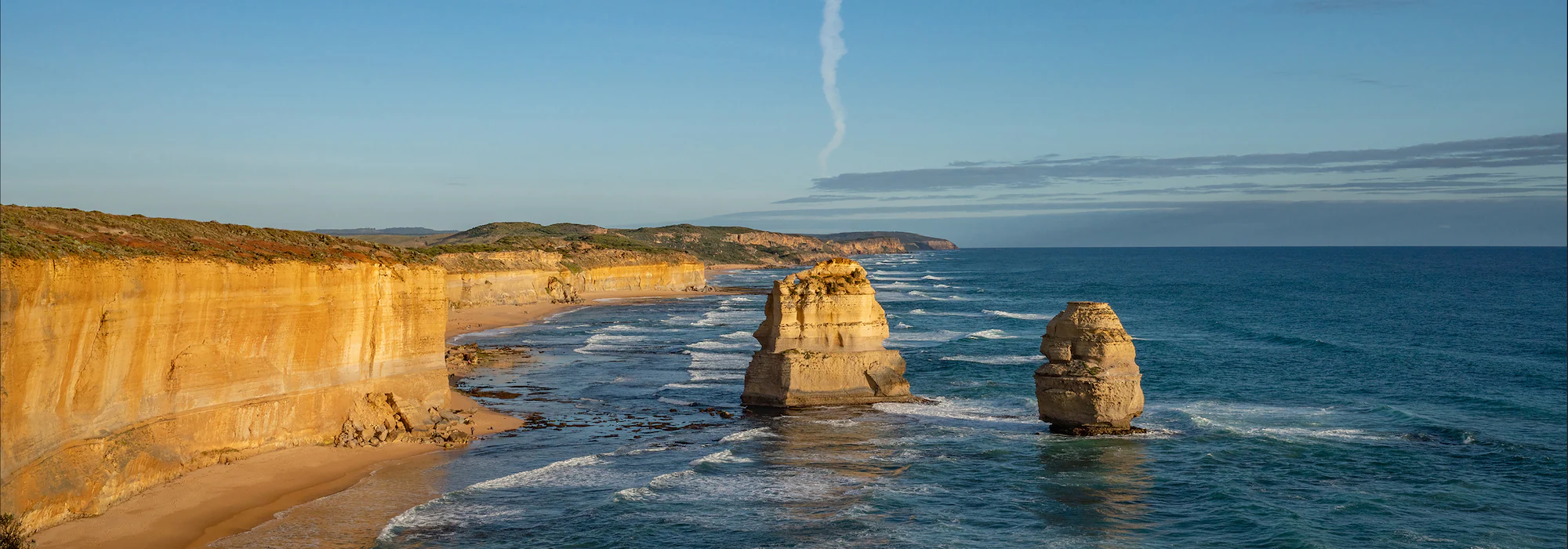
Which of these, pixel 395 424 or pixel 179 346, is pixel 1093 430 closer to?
pixel 395 424

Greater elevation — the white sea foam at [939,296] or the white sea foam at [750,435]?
the white sea foam at [939,296]

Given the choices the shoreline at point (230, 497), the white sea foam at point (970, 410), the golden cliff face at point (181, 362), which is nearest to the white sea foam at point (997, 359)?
the white sea foam at point (970, 410)

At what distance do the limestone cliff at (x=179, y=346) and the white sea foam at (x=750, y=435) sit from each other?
8191 mm

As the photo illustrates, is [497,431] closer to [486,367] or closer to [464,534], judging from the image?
[464,534]

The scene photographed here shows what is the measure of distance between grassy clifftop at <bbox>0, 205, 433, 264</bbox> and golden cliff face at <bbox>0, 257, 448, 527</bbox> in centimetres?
33

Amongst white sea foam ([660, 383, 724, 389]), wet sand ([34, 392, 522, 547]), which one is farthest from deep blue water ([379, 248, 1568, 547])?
wet sand ([34, 392, 522, 547])

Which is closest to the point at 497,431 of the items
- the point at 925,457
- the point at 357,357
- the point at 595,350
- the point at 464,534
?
the point at 357,357

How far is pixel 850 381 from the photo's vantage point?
32000mm

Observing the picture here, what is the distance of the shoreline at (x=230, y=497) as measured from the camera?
55.3ft

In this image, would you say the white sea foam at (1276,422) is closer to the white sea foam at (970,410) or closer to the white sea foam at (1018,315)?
the white sea foam at (970,410)

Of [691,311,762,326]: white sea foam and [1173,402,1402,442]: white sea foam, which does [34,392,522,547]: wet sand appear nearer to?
[1173,402,1402,442]: white sea foam

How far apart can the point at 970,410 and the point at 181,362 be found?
70.3 ft

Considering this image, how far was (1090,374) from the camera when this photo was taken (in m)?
26.0

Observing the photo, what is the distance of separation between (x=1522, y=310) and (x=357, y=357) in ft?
250
